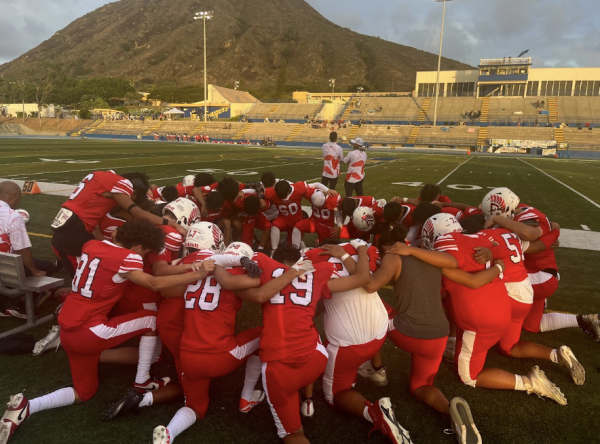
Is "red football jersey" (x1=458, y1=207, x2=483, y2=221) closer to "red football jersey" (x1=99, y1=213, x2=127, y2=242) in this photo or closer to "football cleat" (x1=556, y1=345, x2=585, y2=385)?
"football cleat" (x1=556, y1=345, x2=585, y2=385)

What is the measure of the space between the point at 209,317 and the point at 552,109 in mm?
70121

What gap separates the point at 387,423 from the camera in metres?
2.91

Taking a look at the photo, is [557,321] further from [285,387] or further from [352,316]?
[285,387]

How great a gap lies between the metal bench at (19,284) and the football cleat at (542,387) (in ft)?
16.9

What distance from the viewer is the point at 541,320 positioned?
15.6 feet

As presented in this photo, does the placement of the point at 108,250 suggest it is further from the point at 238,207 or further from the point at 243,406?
the point at 238,207

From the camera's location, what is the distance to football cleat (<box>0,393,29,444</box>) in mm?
2883

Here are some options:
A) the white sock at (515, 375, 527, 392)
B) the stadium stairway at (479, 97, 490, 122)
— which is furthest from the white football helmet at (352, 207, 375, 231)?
the stadium stairway at (479, 97, 490, 122)

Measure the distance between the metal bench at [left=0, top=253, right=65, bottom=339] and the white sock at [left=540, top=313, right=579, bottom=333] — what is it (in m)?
5.81

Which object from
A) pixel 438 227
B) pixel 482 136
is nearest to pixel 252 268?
pixel 438 227

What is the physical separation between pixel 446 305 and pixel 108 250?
10.4 feet

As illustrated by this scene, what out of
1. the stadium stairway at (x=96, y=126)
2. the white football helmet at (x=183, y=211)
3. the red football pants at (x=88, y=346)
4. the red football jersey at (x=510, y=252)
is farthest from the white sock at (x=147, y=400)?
the stadium stairway at (x=96, y=126)

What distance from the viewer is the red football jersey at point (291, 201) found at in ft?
23.2

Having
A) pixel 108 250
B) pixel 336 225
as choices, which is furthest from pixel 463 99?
pixel 108 250
